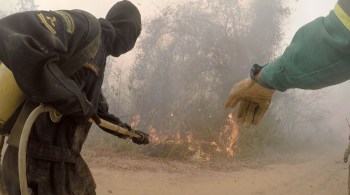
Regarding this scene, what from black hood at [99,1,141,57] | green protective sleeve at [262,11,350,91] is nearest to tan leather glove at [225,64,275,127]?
green protective sleeve at [262,11,350,91]

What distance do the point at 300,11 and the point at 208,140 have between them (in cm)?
2231

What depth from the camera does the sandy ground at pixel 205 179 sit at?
587cm

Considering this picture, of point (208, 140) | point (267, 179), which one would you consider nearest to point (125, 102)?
→ point (208, 140)

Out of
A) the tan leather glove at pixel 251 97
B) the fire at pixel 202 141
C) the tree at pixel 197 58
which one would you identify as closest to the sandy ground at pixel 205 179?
the fire at pixel 202 141

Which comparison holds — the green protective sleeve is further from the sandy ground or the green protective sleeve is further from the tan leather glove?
the sandy ground

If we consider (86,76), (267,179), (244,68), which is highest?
(86,76)

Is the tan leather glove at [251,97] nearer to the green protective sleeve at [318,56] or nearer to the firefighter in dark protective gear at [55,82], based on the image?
the green protective sleeve at [318,56]

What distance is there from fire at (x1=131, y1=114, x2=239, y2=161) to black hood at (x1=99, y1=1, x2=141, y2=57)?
5409 mm

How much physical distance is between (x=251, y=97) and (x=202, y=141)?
23.7ft

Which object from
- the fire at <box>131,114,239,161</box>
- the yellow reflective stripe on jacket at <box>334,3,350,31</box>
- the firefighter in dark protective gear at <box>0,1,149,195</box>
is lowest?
the fire at <box>131,114,239,161</box>

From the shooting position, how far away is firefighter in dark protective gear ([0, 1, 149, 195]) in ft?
5.82

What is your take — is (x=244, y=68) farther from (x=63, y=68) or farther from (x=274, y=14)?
(x=63, y=68)

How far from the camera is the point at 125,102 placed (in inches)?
424

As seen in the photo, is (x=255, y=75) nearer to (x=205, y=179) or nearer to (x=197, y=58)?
(x=205, y=179)
